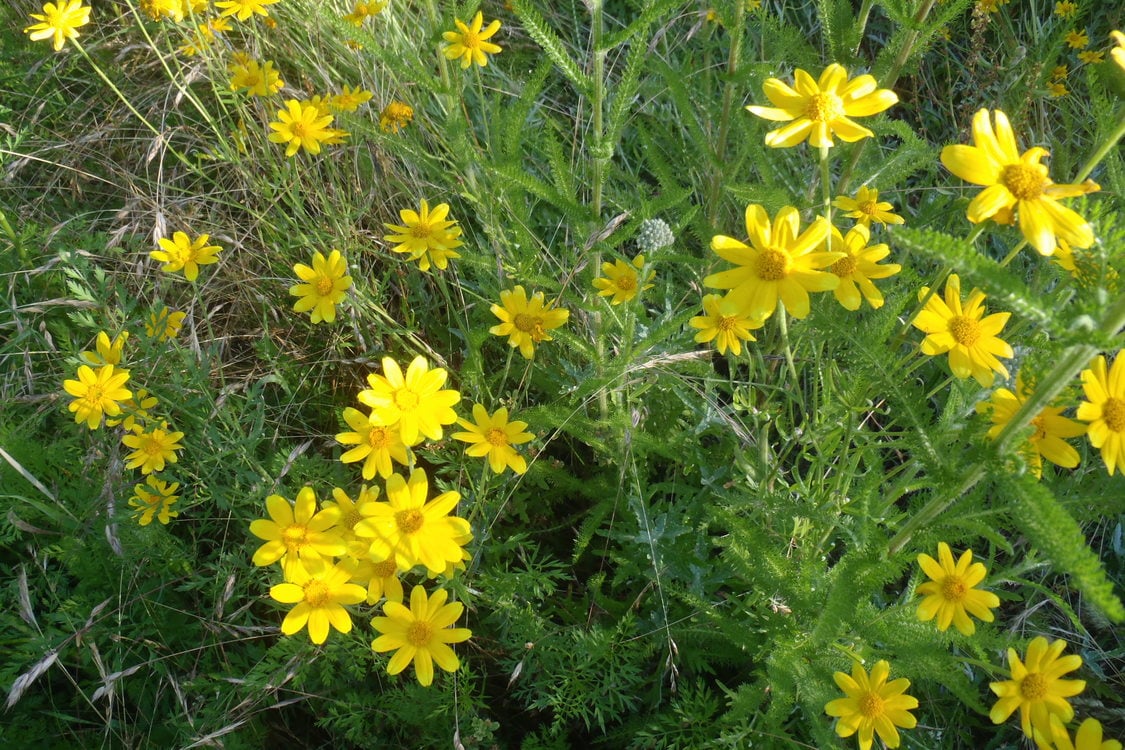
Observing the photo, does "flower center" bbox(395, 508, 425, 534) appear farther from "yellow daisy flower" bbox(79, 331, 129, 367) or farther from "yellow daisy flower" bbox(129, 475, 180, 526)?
"yellow daisy flower" bbox(79, 331, 129, 367)

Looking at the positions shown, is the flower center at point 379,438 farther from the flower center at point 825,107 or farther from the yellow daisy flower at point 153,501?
the flower center at point 825,107

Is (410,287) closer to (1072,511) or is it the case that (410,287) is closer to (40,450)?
(40,450)

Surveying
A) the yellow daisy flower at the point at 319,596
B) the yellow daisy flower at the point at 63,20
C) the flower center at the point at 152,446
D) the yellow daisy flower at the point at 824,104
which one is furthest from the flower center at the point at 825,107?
the yellow daisy flower at the point at 63,20

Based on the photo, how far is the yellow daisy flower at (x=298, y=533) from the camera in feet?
4.05

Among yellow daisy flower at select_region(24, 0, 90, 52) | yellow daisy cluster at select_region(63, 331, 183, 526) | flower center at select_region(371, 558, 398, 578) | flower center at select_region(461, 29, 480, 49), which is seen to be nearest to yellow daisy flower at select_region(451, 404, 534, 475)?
flower center at select_region(371, 558, 398, 578)

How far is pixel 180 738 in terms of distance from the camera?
5.48ft

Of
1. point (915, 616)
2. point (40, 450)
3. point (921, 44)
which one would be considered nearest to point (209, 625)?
point (40, 450)

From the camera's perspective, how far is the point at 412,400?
1.29m

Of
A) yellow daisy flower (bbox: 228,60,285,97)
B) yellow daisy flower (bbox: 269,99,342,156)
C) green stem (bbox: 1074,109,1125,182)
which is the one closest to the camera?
green stem (bbox: 1074,109,1125,182)

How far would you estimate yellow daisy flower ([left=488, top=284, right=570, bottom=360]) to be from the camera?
63.8 inches

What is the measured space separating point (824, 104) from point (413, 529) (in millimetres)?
970

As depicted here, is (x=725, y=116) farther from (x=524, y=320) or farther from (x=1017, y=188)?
(x=1017, y=188)

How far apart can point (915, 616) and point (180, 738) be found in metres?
1.60

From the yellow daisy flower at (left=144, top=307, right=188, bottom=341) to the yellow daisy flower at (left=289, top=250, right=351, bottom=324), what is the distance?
320 millimetres
